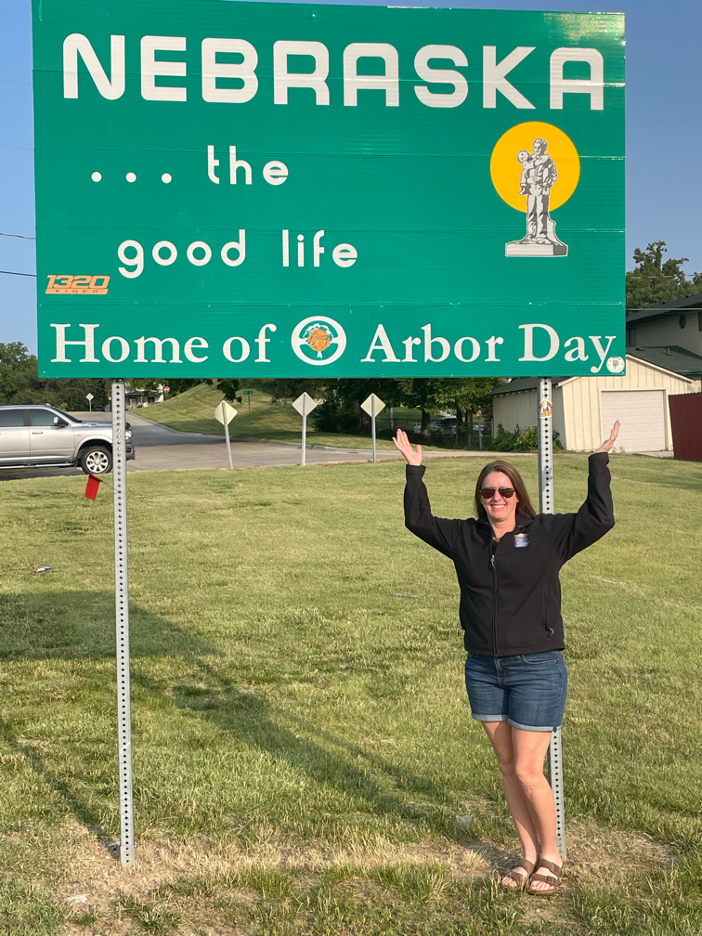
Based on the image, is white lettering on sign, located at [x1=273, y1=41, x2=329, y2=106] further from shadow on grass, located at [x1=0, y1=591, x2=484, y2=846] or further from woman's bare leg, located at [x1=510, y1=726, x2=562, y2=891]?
shadow on grass, located at [x1=0, y1=591, x2=484, y2=846]

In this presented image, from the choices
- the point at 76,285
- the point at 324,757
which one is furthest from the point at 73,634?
the point at 76,285

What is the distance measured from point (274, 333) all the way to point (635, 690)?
427 centimetres

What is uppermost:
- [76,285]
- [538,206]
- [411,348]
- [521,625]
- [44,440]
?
[538,206]

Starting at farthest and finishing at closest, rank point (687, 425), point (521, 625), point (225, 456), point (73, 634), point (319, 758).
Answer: point (225, 456) → point (687, 425) → point (73, 634) → point (319, 758) → point (521, 625)

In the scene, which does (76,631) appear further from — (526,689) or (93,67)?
(526,689)

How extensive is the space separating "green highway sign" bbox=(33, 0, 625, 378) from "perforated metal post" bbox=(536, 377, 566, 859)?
10.7 inches

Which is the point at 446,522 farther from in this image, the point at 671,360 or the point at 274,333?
the point at 671,360

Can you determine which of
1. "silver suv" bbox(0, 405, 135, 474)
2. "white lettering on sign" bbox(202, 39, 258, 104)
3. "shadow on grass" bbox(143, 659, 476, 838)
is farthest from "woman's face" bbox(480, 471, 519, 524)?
"silver suv" bbox(0, 405, 135, 474)

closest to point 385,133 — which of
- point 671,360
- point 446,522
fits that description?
point 446,522

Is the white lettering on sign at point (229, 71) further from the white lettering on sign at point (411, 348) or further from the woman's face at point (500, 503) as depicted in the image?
the woman's face at point (500, 503)

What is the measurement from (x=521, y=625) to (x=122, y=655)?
1980 millimetres

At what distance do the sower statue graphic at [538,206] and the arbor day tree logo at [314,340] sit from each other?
103cm

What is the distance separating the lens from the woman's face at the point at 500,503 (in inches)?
155

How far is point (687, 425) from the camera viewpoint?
107 feet
